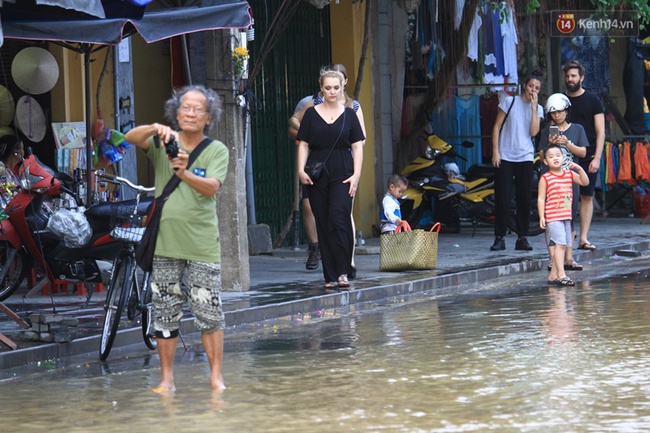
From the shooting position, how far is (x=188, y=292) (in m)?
8.09

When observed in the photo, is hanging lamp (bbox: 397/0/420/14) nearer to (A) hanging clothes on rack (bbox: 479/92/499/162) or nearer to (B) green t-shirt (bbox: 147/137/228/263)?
(A) hanging clothes on rack (bbox: 479/92/499/162)

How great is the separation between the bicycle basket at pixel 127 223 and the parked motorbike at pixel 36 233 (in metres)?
1.15

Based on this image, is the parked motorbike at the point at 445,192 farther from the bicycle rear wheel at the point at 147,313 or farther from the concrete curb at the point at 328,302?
the bicycle rear wheel at the point at 147,313

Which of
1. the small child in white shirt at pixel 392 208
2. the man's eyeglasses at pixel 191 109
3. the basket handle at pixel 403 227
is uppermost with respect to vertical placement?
the man's eyeglasses at pixel 191 109

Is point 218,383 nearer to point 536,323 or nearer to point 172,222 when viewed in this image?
point 172,222

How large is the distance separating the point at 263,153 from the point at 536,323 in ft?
26.2

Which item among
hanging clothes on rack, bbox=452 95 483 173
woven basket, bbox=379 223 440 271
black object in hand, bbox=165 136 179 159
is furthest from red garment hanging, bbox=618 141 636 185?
black object in hand, bbox=165 136 179 159

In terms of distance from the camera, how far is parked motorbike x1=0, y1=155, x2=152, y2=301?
38.1 ft

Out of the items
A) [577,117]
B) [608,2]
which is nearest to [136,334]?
[577,117]

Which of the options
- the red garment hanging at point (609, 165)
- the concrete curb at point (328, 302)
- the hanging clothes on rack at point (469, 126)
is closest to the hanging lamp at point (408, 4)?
the hanging clothes on rack at point (469, 126)

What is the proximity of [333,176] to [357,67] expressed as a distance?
6542 millimetres

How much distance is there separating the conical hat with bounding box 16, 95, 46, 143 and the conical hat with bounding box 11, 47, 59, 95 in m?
0.20

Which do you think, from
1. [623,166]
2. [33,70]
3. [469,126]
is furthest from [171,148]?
[623,166]

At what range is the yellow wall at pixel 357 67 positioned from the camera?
1919cm
